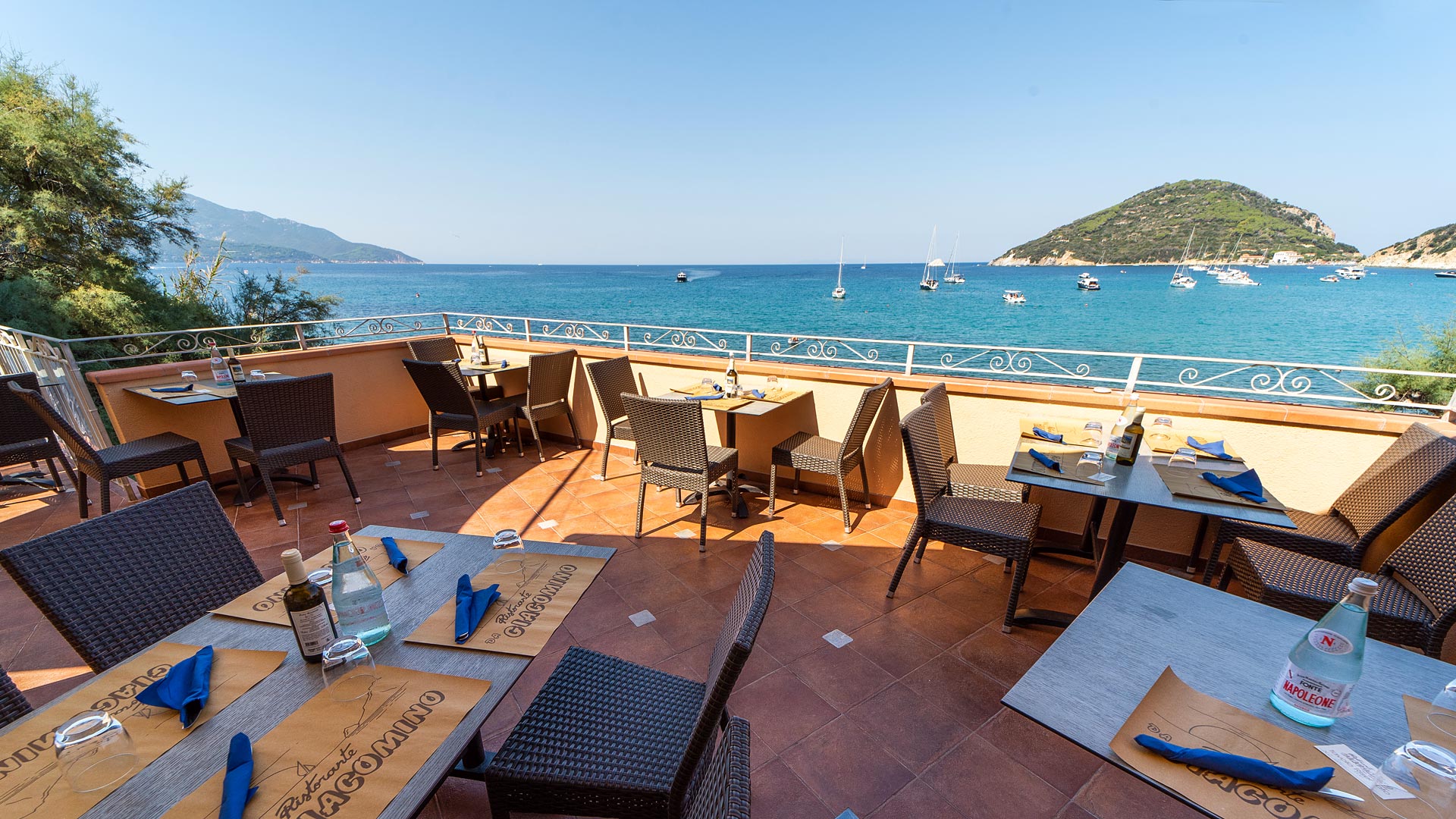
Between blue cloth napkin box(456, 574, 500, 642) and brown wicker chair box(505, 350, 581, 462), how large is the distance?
3250 millimetres

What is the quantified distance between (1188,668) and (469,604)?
1.65 metres

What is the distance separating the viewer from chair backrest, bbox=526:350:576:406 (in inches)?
172

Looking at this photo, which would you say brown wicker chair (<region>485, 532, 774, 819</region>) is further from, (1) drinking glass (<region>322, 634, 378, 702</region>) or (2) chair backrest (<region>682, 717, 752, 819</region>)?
(1) drinking glass (<region>322, 634, 378, 702</region>)

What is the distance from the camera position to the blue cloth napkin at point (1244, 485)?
202 cm

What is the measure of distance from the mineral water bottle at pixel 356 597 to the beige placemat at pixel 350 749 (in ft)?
0.45

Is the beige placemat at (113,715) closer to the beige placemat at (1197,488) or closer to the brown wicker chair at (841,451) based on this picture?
the brown wicker chair at (841,451)

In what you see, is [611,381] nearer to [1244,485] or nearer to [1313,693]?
[1244,485]

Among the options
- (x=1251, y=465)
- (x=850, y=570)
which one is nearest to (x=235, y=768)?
(x=850, y=570)

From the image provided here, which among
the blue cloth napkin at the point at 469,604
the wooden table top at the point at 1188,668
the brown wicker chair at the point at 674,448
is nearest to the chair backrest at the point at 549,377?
the brown wicker chair at the point at 674,448

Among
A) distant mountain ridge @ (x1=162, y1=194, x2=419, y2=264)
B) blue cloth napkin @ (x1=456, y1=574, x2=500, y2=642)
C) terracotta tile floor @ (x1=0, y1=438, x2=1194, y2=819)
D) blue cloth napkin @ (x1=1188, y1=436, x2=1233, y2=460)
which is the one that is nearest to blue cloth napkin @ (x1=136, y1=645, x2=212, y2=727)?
blue cloth napkin @ (x1=456, y1=574, x2=500, y2=642)

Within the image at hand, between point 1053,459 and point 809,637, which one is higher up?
point 1053,459

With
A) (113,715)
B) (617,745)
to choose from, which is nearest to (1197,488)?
(617,745)

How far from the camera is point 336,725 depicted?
909mm

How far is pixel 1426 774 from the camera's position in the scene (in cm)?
81
